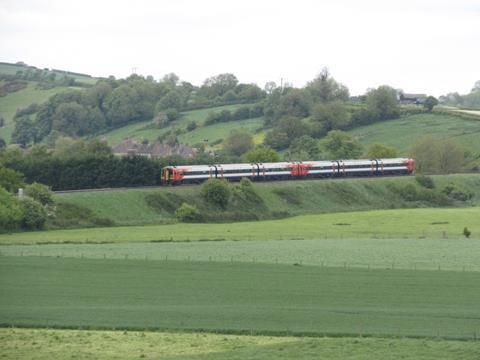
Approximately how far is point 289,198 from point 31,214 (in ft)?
99.7

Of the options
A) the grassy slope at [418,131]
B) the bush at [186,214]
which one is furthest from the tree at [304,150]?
the bush at [186,214]

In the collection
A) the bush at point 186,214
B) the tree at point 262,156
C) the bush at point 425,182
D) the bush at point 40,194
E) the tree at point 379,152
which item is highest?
the tree at point 379,152

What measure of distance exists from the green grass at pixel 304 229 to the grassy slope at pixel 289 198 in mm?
3731

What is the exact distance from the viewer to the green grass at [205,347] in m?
33.2

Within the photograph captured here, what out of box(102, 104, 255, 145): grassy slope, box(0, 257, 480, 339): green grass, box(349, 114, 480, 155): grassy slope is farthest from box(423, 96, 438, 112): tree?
box(0, 257, 480, 339): green grass

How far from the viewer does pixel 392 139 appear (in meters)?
162

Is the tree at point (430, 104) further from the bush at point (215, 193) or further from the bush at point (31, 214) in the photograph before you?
the bush at point (31, 214)

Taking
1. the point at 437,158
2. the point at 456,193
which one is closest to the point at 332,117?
the point at 437,158

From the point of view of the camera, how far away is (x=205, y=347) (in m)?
34.6

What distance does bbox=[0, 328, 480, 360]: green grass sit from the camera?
33.2m

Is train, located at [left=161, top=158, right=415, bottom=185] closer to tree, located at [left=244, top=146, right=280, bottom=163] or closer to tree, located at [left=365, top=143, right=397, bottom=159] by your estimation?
tree, located at [left=365, top=143, right=397, bottom=159]

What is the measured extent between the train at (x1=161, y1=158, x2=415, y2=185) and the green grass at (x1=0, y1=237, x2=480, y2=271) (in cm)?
3225

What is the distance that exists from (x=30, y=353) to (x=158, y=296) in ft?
36.3

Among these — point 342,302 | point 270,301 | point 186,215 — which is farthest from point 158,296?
point 186,215
